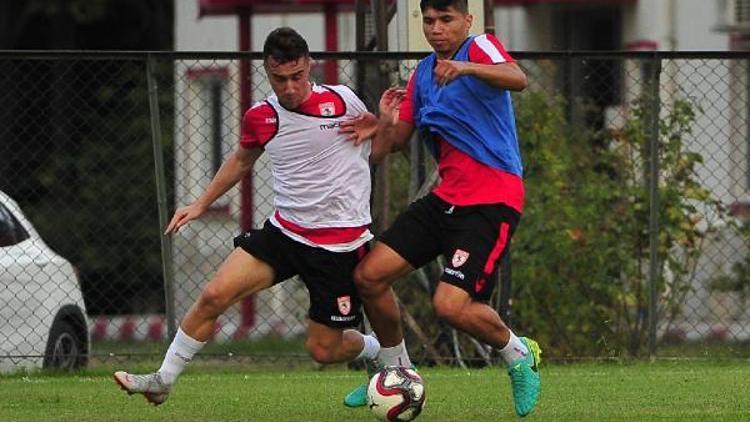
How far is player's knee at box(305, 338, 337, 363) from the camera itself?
1024 centimetres

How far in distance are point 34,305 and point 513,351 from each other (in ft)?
17.7

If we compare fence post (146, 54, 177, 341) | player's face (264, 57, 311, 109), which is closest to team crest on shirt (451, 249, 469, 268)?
player's face (264, 57, 311, 109)

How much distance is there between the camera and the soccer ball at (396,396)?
9602 millimetres

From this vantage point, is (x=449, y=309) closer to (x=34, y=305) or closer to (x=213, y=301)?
(x=213, y=301)

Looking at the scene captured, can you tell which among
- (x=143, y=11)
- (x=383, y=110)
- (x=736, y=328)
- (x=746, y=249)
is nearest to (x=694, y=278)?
(x=746, y=249)

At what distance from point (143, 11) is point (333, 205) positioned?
74.0ft

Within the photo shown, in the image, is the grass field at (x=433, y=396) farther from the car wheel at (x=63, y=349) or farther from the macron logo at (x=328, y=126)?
the macron logo at (x=328, y=126)

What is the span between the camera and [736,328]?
689 inches

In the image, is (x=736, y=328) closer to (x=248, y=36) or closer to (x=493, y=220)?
(x=248, y=36)

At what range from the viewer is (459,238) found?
971 centimetres

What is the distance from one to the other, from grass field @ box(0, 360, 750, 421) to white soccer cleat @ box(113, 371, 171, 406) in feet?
0.52

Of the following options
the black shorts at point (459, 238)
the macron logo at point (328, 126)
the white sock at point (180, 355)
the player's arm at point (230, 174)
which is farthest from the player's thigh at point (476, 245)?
the white sock at point (180, 355)

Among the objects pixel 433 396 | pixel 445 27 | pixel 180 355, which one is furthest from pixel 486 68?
pixel 433 396

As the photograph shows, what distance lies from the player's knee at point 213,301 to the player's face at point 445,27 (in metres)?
1.48
